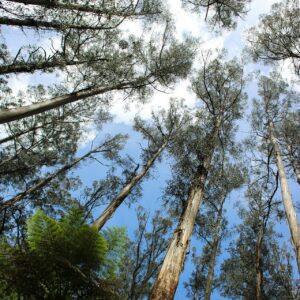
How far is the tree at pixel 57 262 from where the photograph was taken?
2.13 meters

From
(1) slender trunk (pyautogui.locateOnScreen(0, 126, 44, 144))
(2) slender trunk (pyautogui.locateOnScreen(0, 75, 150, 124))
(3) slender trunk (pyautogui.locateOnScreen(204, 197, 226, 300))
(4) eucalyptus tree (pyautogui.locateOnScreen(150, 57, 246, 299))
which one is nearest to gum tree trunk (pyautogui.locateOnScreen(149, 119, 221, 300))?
(4) eucalyptus tree (pyautogui.locateOnScreen(150, 57, 246, 299))

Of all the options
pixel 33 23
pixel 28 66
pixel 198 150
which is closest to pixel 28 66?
pixel 28 66

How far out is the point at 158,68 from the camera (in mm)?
11852

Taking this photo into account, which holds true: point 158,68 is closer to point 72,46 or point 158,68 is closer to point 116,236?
point 72,46

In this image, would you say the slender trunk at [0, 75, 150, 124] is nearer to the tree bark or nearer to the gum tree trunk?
the tree bark

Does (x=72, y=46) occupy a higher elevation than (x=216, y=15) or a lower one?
lower

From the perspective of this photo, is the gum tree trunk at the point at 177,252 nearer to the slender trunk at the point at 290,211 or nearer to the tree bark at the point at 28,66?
the slender trunk at the point at 290,211

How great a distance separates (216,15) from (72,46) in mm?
4910

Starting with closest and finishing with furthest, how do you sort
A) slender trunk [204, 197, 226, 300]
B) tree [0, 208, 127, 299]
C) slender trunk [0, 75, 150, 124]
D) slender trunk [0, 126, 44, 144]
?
tree [0, 208, 127, 299] → slender trunk [0, 75, 150, 124] → slender trunk [204, 197, 226, 300] → slender trunk [0, 126, 44, 144]

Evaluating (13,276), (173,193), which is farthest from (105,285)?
(173,193)

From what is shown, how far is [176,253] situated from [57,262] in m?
3.37

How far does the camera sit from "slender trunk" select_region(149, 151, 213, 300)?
4488 mm

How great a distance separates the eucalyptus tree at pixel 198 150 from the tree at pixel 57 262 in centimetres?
239

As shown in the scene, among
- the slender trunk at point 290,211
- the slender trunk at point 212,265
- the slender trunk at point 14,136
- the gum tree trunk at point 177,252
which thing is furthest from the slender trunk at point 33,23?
the slender trunk at point 212,265
